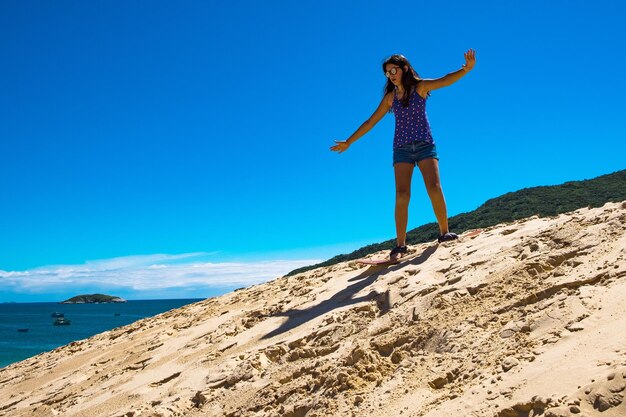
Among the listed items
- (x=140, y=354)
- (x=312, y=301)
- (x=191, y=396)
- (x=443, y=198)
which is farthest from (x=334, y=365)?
(x=140, y=354)

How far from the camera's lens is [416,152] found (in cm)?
565

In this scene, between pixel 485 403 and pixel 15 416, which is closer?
pixel 485 403

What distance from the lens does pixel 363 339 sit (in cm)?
393

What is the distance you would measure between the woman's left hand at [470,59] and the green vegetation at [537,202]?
712 centimetres

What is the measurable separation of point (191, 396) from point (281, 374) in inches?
28.6

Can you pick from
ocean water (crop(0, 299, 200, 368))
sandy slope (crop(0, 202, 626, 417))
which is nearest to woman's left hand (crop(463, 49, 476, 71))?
sandy slope (crop(0, 202, 626, 417))

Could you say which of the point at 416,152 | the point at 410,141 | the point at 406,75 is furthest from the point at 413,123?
the point at 406,75

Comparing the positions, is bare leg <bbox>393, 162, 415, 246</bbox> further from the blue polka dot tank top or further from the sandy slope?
the sandy slope

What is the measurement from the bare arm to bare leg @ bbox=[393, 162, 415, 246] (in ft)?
2.00

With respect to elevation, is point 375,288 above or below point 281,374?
above

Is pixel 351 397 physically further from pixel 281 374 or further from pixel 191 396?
Result: pixel 191 396

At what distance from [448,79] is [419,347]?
2.90 metres

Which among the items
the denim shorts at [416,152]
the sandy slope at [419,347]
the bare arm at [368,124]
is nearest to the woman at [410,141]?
the denim shorts at [416,152]

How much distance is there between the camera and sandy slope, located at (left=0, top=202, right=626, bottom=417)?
2660mm
